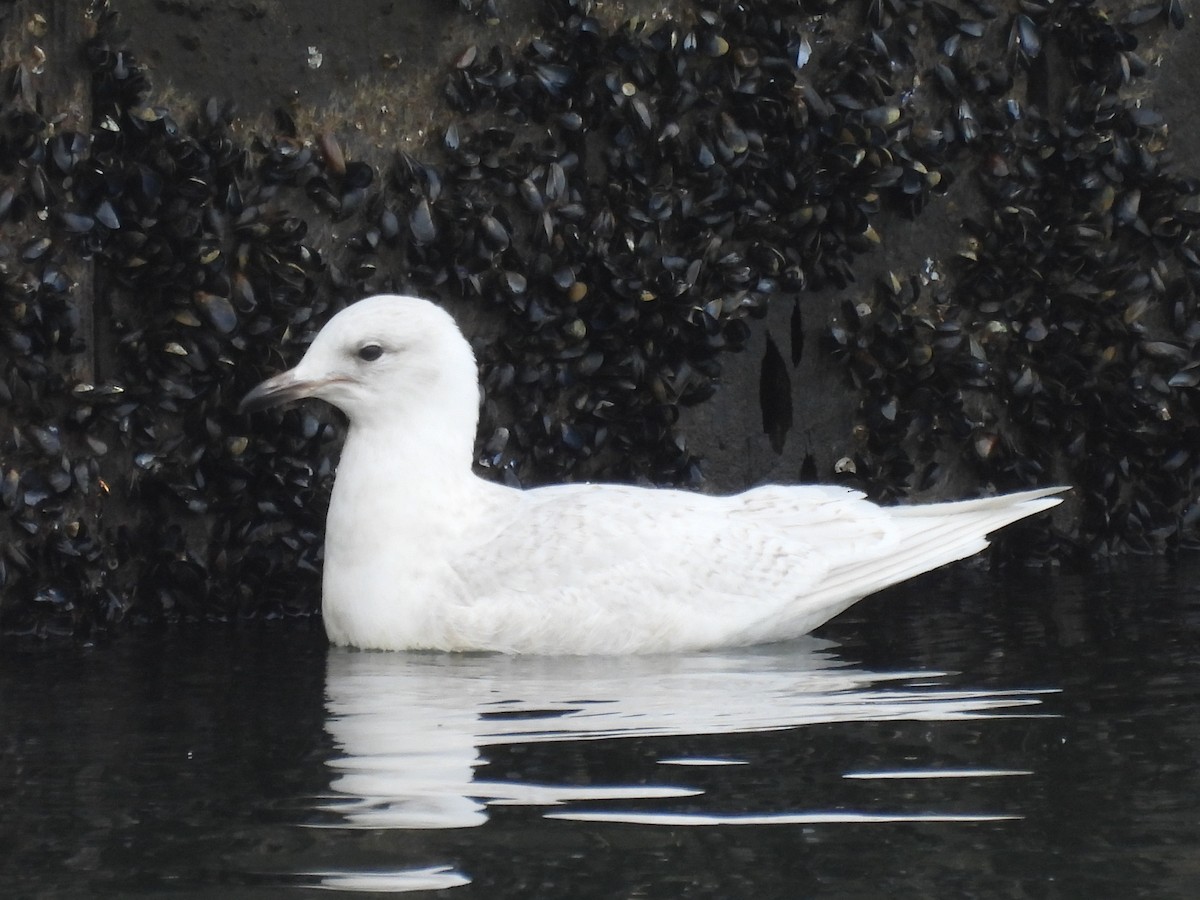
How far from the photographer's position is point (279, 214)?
762cm

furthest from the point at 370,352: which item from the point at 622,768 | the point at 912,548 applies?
the point at 622,768

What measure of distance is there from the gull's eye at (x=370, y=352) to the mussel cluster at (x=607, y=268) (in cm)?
90

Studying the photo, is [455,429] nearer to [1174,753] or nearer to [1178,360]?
[1174,753]

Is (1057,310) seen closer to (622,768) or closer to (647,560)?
(647,560)

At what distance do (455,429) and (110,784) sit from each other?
262 centimetres

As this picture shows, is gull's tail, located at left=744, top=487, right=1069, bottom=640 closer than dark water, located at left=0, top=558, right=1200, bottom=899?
No

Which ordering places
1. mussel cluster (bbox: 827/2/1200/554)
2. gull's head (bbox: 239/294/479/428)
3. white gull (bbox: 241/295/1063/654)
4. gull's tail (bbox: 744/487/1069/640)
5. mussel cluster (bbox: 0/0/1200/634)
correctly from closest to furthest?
white gull (bbox: 241/295/1063/654), gull's head (bbox: 239/294/479/428), gull's tail (bbox: 744/487/1069/640), mussel cluster (bbox: 0/0/1200/634), mussel cluster (bbox: 827/2/1200/554)

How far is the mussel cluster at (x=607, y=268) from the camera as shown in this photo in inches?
292

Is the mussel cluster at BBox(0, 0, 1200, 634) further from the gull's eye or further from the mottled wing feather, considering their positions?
the mottled wing feather

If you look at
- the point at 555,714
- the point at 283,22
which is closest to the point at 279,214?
the point at 283,22

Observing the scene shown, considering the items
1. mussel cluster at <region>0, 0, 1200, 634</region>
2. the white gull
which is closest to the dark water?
the white gull

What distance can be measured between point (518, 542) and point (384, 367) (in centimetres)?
83

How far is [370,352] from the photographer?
6.84 m

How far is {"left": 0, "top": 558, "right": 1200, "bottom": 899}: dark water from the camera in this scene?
3736mm
